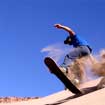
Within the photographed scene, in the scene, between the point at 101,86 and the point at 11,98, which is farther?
the point at 11,98

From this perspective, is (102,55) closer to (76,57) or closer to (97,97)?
(76,57)

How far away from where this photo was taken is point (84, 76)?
11.3m

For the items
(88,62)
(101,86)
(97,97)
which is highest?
(88,62)

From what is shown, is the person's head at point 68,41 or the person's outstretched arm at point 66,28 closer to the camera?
the person's outstretched arm at point 66,28

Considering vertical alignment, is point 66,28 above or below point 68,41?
above

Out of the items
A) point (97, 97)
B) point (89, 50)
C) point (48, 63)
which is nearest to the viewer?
point (97, 97)

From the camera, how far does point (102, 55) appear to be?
1159cm

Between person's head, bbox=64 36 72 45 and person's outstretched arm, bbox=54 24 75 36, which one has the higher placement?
person's outstretched arm, bbox=54 24 75 36

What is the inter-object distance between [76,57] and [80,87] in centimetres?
80

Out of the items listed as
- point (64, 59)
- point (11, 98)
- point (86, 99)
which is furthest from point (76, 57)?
point (11, 98)

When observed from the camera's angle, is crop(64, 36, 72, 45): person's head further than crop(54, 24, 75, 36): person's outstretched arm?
Yes

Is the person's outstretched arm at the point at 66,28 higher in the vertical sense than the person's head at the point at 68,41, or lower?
higher

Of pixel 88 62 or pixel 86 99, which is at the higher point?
pixel 88 62

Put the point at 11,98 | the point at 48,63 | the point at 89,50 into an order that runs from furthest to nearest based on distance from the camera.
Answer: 1. the point at 11,98
2. the point at 89,50
3. the point at 48,63
